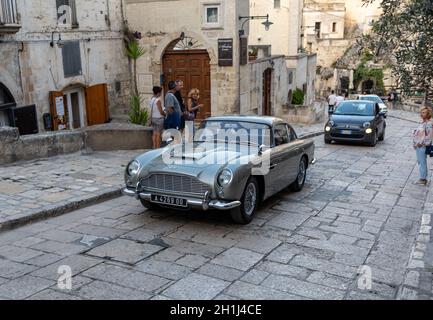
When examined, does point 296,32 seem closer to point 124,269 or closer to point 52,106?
point 52,106

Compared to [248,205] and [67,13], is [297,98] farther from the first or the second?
[248,205]

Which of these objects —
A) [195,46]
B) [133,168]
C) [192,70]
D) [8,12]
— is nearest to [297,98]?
[192,70]

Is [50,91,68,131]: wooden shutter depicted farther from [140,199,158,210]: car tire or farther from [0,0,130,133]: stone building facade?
[140,199,158,210]: car tire

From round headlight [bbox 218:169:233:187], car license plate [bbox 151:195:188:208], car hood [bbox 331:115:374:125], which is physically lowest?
car hood [bbox 331:115:374:125]

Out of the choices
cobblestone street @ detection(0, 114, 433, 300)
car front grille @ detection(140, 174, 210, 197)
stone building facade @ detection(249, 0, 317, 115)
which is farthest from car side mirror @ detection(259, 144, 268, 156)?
stone building facade @ detection(249, 0, 317, 115)

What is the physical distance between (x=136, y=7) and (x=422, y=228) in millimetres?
13717

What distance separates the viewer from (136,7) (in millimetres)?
17625

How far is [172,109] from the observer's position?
1103cm

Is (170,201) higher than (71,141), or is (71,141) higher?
(71,141)

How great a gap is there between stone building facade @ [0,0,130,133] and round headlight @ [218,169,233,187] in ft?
26.8

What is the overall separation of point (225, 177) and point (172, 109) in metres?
4.75

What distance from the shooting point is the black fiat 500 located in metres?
16.3
